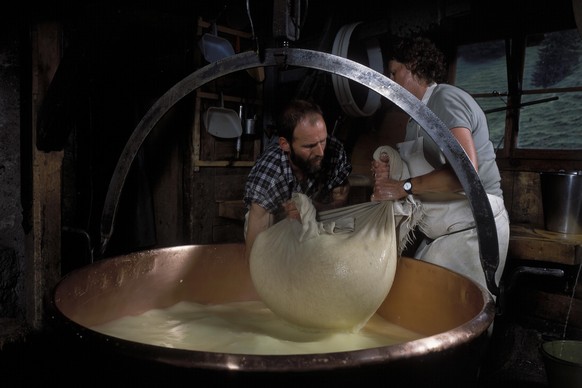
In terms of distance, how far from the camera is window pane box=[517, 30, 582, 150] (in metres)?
3.42

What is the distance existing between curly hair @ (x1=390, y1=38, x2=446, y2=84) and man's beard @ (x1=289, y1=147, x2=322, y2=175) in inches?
26.4

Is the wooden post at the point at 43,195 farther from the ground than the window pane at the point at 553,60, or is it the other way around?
the window pane at the point at 553,60

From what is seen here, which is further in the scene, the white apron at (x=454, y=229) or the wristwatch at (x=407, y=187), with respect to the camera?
the white apron at (x=454, y=229)

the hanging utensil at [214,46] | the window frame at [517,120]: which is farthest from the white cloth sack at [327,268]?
the hanging utensil at [214,46]

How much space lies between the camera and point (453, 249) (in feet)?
7.16

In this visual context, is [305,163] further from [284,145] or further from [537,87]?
[537,87]

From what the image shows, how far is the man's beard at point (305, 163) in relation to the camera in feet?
8.32

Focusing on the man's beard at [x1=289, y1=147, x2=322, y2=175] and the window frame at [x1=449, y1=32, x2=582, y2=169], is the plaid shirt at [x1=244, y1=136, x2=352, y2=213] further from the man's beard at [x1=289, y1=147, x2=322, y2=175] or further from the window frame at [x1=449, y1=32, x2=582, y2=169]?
the window frame at [x1=449, y1=32, x2=582, y2=169]

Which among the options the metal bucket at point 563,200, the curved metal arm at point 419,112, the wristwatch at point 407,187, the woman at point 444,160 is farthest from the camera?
the metal bucket at point 563,200

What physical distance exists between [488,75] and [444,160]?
2.10 meters

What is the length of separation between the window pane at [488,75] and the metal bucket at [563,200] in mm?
701

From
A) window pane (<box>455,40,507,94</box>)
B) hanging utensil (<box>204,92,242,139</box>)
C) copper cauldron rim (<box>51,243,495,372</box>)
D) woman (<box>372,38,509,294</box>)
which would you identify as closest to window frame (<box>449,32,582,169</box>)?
window pane (<box>455,40,507,94</box>)

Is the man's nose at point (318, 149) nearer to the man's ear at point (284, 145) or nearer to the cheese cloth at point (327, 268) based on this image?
the man's ear at point (284, 145)

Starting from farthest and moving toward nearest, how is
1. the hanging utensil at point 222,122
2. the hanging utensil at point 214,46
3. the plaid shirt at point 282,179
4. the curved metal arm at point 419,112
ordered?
1. the hanging utensil at point 222,122
2. the hanging utensil at point 214,46
3. the plaid shirt at point 282,179
4. the curved metal arm at point 419,112
